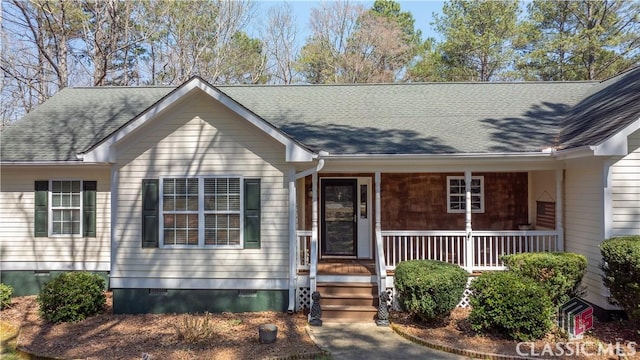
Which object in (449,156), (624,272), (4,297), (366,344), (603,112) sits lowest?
(366,344)

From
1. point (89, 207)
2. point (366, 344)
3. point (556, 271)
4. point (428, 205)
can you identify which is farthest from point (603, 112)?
point (89, 207)

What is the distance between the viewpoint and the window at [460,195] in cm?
1075

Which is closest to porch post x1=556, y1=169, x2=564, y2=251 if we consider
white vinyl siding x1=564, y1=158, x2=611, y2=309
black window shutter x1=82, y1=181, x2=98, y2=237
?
white vinyl siding x1=564, y1=158, x2=611, y2=309

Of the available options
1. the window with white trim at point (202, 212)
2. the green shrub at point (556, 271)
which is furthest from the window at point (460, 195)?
the window with white trim at point (202, 212)

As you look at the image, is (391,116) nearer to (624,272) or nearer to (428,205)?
(428,205)

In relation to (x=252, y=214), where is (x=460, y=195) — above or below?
above

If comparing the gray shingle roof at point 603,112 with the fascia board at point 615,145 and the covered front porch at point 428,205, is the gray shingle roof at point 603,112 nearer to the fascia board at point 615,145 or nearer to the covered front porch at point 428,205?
the fascia board at point 615,145

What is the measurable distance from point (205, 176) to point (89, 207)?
359cm

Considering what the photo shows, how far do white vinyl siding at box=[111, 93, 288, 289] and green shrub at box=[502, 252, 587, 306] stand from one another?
4.54m

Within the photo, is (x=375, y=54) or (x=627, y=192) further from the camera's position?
(x=375, y=54)

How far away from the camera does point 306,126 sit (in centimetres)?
1029

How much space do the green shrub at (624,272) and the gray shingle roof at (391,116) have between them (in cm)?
196

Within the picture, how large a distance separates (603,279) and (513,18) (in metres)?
20.3

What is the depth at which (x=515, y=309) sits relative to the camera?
6578 millimetres
